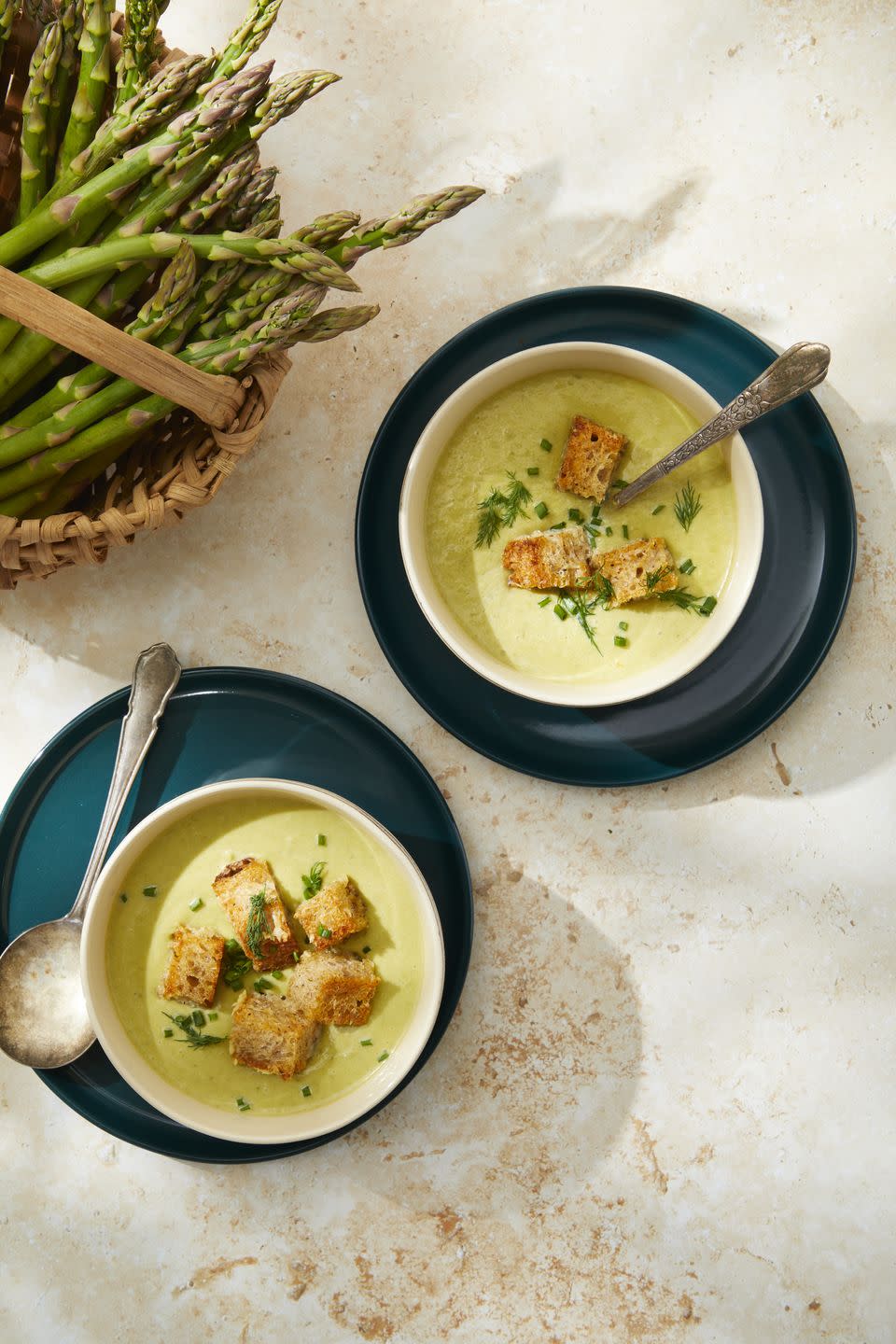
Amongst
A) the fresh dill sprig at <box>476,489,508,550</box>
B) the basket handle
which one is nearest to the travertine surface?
the fresh dill sprig at <box>476,489,508,550</box>

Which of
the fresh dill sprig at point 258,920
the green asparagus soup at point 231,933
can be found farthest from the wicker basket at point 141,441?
the fresh dill sprig at point 258,920

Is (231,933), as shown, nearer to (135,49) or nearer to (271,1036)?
(271,1036)

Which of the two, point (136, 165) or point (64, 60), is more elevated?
point (64, 60)

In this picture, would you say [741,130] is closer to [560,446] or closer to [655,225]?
[655,225]

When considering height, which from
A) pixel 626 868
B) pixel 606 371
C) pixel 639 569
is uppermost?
pixel 606 371

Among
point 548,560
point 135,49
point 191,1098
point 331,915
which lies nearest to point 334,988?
point 331,915
